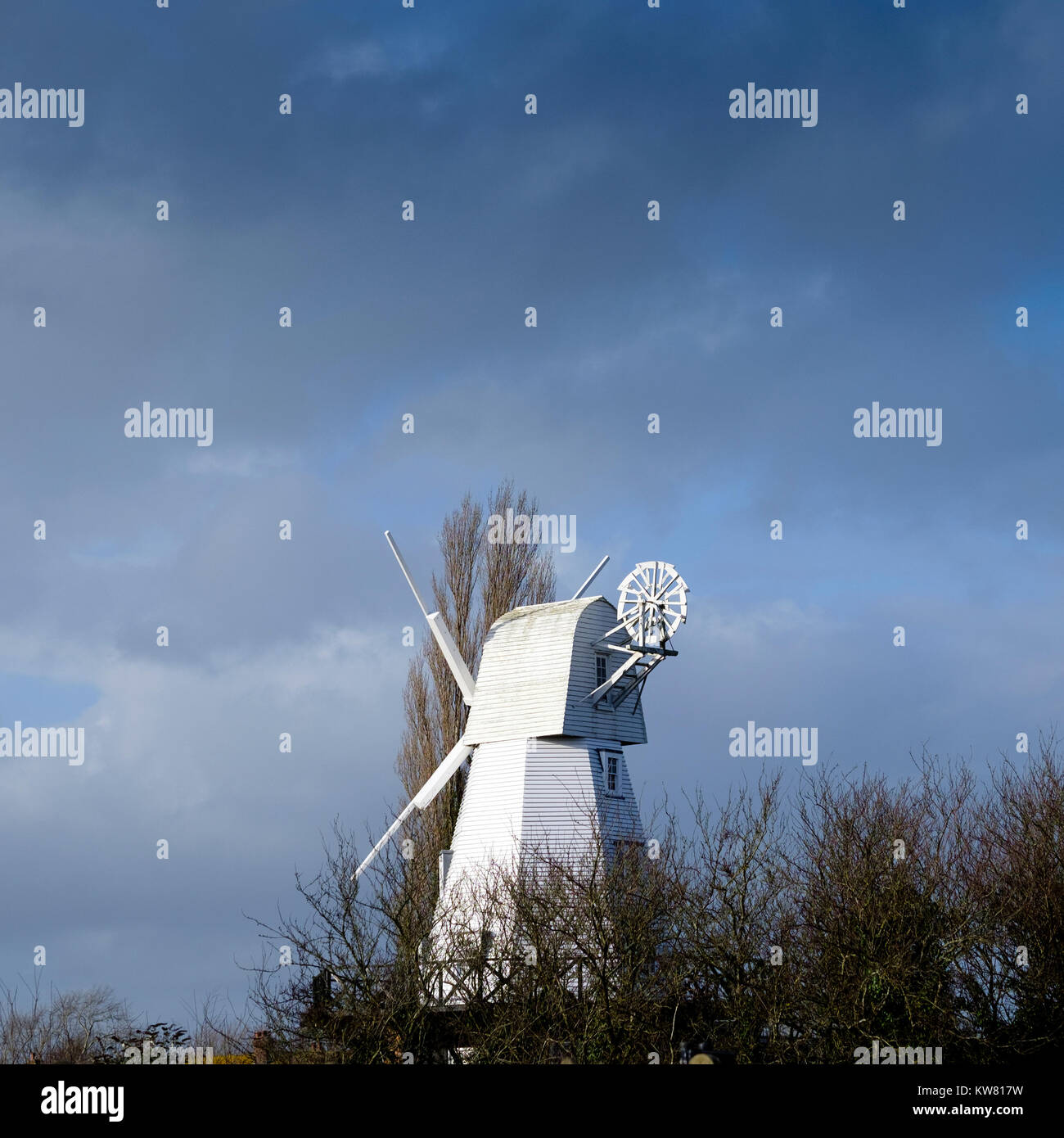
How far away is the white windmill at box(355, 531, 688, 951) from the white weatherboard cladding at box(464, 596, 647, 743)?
0.09 ft

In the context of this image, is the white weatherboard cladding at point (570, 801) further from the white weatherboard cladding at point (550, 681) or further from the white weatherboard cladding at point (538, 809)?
the white weatherboard cladding at point (550, 681)

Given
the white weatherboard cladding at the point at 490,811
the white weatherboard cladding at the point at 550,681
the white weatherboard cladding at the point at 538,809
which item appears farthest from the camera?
the white weatherboard cladding at the point at 550,681

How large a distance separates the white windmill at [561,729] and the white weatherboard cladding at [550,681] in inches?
1.1

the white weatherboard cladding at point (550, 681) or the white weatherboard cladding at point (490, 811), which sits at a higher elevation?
the white weatherboard cladding at point (550, 681)

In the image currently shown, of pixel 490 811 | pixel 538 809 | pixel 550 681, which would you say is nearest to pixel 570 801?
pixel 538 809

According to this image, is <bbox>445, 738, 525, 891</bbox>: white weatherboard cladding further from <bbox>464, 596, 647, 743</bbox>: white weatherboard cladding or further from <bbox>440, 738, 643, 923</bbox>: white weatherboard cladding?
<bbox>464, 596, 647, 743</bbox>: white weatherboard cladding

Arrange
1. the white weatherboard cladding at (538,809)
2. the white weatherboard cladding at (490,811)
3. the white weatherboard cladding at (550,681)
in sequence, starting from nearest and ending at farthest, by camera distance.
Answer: the white weatherboard cladding at (538,809) → the white weatherboard cladding at (490,811) → the white weatherboard cladding at (550,681)

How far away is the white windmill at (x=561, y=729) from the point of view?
3183cm

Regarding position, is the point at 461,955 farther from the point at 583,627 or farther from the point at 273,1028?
the point at 583,627

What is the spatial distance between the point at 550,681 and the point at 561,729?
134 centimetres

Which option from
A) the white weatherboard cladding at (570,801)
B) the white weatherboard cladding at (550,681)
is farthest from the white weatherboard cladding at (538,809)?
the white weatherboard cladding at (550,681)

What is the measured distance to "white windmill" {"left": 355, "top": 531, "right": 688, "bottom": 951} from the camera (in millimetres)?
31828

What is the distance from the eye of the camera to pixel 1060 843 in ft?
93.8
